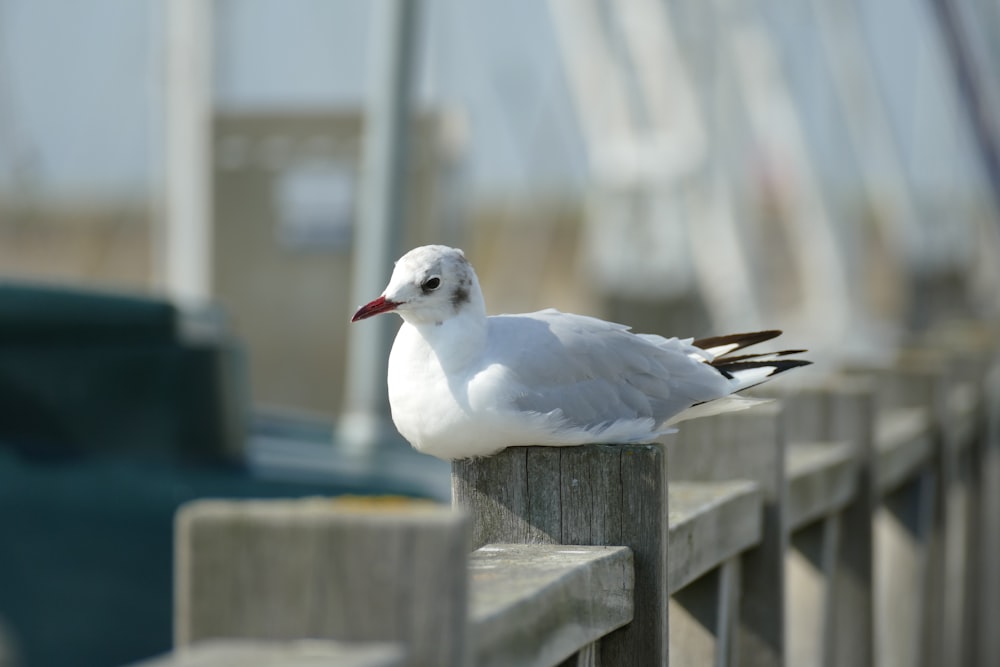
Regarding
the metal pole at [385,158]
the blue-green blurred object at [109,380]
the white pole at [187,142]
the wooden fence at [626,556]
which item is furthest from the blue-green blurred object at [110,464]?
the wooden fence at [626,556]

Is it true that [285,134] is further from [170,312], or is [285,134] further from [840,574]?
[840,574]

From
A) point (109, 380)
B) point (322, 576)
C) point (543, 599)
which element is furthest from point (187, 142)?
point (322, 576)

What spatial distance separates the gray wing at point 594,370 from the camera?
2156mm

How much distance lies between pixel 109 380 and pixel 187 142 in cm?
253

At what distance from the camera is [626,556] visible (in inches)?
75.3

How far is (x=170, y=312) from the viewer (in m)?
6.86

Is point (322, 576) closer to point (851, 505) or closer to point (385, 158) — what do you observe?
point (851, 505)

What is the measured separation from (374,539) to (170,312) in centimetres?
580

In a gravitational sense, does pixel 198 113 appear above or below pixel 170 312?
above

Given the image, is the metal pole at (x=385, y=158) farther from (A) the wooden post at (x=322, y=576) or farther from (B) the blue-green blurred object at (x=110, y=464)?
(A) the wooden post at (x=322, y=576)

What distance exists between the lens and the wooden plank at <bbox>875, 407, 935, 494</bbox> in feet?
13.5

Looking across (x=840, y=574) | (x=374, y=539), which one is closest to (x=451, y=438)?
(x=374, y=539)

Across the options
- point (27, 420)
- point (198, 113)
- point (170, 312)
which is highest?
point (198, 113)

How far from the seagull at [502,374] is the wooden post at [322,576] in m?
0.78
